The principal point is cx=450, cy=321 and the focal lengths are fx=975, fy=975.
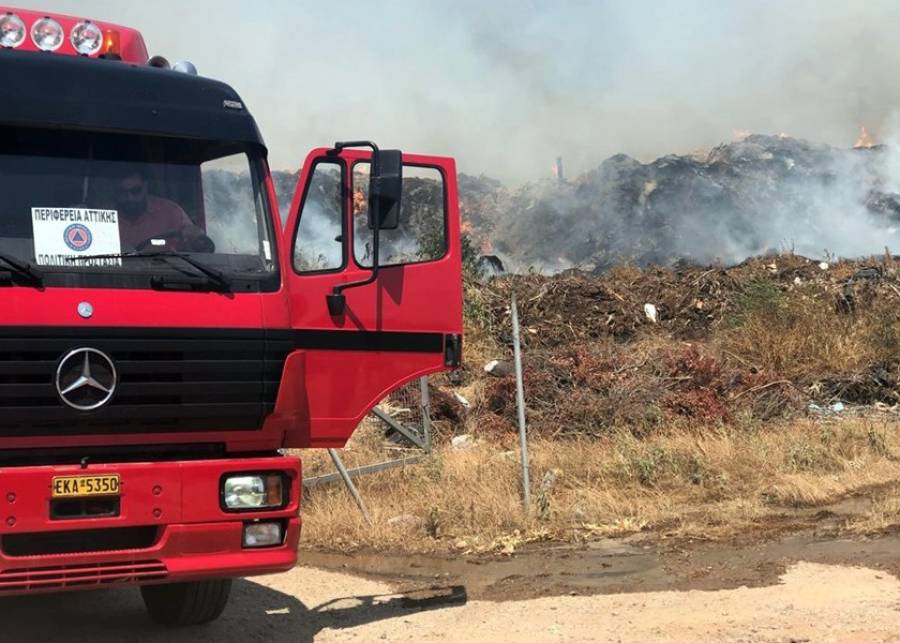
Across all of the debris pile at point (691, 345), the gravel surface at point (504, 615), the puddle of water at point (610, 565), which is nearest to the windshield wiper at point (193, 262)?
the gravel surface at point (504, 615)

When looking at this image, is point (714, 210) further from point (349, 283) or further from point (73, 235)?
point (73, 235)

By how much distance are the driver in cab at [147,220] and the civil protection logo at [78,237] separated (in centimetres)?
14

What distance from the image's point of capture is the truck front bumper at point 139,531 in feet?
12.3

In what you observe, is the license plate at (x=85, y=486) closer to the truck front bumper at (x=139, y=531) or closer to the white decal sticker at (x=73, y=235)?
the truck front bumper at (x=139, y=531)

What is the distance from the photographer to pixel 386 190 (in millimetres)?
4668

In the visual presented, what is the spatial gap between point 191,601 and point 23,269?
2.01 m

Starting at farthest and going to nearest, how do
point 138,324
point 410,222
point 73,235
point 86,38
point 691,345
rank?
point 691,345 < point 410,222 < point 86,38 < point 73,235 < point 138,324

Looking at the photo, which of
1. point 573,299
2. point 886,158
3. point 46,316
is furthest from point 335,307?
point 886,158

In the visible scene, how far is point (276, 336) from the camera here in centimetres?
421

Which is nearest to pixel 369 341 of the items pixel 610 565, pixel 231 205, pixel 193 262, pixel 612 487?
pixel 231 205

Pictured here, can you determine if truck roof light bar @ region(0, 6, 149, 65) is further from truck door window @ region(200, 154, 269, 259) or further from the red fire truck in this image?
truck door window @ region(200, 154, 269, 259)

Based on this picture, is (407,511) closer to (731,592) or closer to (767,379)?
(731,592)

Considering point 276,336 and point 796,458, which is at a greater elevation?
point 276,336

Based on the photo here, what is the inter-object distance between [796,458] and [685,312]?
19.3 feet
